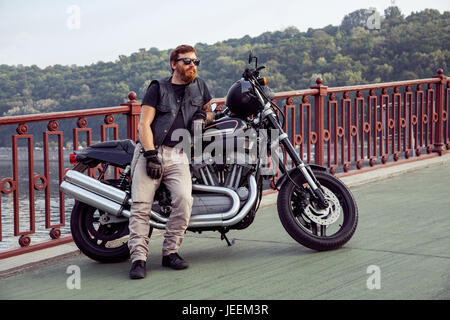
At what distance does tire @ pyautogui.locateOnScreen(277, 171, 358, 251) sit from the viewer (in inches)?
167

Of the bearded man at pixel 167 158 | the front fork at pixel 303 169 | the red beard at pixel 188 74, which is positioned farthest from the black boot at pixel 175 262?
the red beard at pixel 188 74

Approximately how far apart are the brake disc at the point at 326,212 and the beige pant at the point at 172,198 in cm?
83

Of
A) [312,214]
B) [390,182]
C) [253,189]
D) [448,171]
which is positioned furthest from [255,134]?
[448,171]

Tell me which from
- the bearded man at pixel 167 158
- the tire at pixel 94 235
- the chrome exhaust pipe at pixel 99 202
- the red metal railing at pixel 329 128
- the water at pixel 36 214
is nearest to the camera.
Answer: the bearded man at pixel 167 158

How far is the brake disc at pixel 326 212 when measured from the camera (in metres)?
4.30

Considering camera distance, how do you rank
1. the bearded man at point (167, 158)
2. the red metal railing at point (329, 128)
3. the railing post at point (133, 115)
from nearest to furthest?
the bearded man at point (167, 158), the red metal railing at point (329, 128), the railing post at point (133, 115)

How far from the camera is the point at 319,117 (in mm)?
7137

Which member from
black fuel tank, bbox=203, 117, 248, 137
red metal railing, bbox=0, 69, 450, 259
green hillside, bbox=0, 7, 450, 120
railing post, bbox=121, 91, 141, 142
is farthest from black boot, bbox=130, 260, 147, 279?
green hillside, bbox=0, 7, 450, 120

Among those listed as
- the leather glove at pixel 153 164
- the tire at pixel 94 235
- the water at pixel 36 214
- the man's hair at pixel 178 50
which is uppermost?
the man's hair at pixel 178 50

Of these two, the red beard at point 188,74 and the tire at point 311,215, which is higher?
the red beard at point 188,74

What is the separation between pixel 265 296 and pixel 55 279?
131cm

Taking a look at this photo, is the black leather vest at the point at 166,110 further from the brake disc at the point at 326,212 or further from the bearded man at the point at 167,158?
the brake disc at the point at 326,212

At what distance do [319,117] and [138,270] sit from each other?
3818mm

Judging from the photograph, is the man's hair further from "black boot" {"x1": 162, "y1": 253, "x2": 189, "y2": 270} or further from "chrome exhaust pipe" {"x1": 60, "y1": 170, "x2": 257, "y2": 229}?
"black boot" {"x1": 162, "y1": 253, "x2": 189, "y2": 270}
